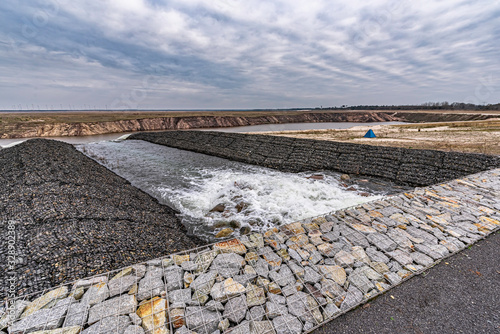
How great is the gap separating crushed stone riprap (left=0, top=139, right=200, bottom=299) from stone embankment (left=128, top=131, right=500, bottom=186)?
37.3ft

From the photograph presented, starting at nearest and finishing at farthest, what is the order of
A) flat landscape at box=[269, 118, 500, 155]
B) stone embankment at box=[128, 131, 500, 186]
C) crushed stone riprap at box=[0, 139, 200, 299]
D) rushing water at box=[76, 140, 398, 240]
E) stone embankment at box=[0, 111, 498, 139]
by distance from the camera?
crushed stone riprap at box=[0, 139, 200, 299] < rushing water at box=[76, 140, 398, 240] < stone embankment at box=[128, 131, 500, 186] < flat landscape at box=[269, 118, 500, 155] < stone embankment at box=[0, 111, 498, 139]

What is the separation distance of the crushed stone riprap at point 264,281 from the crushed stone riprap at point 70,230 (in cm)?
54

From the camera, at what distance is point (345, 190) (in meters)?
11.7

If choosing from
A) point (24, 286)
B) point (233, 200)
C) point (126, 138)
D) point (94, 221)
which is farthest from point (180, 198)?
point (126, 138)

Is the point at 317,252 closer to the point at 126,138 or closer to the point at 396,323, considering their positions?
the point at 396,323

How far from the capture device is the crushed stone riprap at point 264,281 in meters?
3.33

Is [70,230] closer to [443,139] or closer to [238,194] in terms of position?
[238,194]

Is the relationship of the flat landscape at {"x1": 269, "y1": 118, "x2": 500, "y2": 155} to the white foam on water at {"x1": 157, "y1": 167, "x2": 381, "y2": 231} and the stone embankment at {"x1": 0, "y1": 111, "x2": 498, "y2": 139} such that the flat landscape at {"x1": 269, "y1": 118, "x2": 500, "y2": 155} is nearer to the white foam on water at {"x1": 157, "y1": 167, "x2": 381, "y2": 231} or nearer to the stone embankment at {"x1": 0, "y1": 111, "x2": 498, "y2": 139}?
the white foam on water at {"x1": 157, "y1": 167, "x2": 381, "y2": 231}

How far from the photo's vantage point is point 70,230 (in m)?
5.97

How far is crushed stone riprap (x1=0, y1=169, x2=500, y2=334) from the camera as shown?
10.9 feet

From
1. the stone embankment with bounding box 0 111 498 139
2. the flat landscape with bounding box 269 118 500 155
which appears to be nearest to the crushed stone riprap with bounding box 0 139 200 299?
the flat landscape with bounding box 269 118 500 155

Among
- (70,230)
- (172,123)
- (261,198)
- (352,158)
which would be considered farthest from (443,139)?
(172,123)

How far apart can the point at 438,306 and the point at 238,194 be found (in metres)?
9.12

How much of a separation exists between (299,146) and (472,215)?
13.9 m
